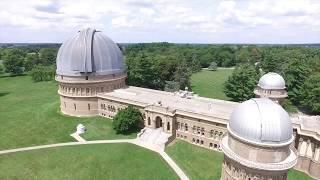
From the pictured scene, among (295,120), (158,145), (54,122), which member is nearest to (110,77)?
(54,122)

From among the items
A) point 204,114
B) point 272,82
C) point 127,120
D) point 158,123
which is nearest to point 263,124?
point 204,114

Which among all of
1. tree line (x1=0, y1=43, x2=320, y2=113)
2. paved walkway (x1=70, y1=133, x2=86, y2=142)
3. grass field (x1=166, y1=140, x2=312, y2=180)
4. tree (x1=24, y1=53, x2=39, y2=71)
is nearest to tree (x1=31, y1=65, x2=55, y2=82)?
tree line (x1=0, y1=43, x2=320, y2=113)

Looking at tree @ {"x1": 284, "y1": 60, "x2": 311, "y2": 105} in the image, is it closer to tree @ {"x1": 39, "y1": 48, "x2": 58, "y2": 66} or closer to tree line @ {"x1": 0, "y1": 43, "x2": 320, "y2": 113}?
tree line @ {"x1": 0, "y1": 43, "x2": 320, "y2": 113}

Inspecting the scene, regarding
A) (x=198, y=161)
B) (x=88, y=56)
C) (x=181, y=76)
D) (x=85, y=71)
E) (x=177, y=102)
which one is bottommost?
(x=198, y=161)

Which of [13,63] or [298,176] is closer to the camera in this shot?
[298,176]

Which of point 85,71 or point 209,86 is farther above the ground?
point 85,71

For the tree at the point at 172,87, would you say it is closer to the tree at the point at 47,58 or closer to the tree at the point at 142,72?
the tree at the point at 142,72

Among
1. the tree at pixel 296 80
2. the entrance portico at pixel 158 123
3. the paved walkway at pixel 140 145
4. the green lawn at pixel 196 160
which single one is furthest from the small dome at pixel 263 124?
the tree at pixel 296 80

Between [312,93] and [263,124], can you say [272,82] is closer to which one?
[312,93]
